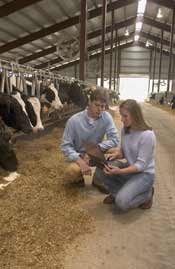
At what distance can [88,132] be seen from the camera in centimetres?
337

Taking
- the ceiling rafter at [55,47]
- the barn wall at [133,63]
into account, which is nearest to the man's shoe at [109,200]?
the ceiling rafter at [55,47]

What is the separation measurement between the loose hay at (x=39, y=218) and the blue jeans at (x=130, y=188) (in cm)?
31

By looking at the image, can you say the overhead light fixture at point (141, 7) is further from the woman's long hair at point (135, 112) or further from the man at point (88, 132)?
the woman's long hair at point (135, 112)

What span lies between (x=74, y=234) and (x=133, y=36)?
29.7 m

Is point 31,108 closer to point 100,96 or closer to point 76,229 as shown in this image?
point 100,96

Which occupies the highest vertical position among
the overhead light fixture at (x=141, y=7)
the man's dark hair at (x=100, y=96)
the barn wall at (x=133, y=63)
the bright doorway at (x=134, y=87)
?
the overhead light fixture at (x=141, y=7)

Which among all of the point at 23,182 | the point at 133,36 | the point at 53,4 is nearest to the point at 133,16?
the point at 133,36

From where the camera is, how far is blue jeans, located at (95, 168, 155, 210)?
111 inches

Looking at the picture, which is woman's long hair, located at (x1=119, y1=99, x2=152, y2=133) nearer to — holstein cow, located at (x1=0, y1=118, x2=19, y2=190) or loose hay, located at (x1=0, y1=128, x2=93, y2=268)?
loose hay, located at (x1=0, y1=128, x2=93, y2=268)

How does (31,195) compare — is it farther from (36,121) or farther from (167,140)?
(167,140)

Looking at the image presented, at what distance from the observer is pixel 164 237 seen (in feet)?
8.01

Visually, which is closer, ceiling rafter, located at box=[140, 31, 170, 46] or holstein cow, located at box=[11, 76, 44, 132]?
holstein cow, located at box=[11, 76, 44, 132]

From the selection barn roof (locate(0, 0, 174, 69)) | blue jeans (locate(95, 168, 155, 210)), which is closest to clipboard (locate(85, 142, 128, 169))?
blue jeans (locate(95, 168, 155, 210))

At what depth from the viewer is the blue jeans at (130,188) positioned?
2820 millimetres
